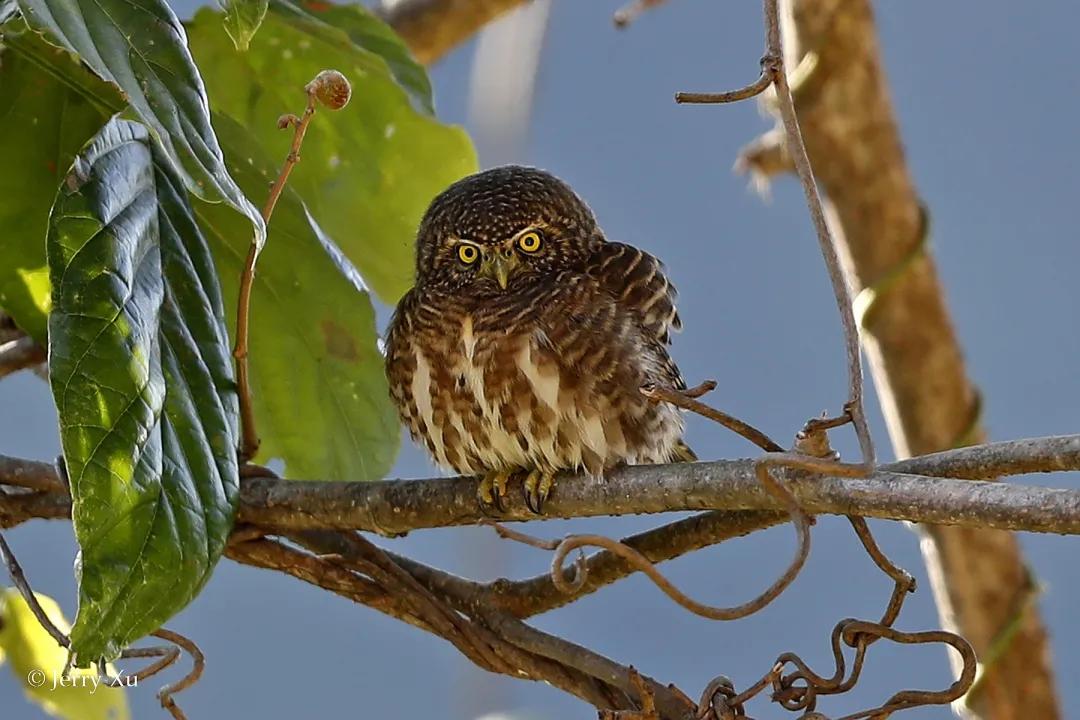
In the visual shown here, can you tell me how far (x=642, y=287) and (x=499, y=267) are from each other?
0.69ft

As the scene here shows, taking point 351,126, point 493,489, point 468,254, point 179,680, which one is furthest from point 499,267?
point 179,680

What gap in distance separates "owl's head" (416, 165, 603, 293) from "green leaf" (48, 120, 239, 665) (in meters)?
0.60

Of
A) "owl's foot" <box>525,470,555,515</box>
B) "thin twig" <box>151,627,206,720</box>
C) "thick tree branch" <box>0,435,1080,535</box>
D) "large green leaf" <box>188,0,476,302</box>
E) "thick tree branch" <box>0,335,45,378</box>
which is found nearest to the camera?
"thick tree branch" <box>0,435,1080,535</box>

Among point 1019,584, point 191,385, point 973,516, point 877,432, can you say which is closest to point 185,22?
point 191,385

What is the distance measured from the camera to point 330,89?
1.51 metres

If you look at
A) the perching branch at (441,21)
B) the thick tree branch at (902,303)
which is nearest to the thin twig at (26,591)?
the perching branch at (441,21)

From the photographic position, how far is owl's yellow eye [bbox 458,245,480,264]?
215 centimetres

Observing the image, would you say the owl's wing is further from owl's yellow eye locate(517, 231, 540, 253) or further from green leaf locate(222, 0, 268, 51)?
green leaf locate(222, 0, 268, 51)

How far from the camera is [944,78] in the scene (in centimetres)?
594

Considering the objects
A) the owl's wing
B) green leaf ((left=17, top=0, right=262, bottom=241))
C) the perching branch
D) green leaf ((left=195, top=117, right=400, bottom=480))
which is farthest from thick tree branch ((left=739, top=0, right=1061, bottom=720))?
green leaf ((left=17, top=0, right=262, bottom=241))

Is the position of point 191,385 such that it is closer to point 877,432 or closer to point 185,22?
point 185,22

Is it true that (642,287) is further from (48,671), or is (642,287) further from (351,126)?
(48,671)

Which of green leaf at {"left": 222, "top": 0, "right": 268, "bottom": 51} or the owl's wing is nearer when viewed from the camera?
green leaf at {"left": 222, "top": 0, "right": 268, "bottom": 51}

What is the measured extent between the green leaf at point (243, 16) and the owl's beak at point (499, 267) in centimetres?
75
